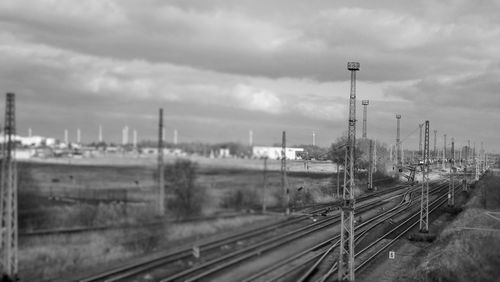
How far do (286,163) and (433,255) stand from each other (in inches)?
338

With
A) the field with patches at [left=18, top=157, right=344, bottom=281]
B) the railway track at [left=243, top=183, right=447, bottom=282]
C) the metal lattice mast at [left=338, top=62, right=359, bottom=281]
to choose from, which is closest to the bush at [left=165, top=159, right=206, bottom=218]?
the field with patches at [left=18, top=157, right=344, bottom=281]

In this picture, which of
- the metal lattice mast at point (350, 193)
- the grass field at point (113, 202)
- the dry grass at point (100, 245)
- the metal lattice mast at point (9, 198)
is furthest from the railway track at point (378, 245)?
the metal lattice mast at point (9, 198)

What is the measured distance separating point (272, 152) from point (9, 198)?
8.63 meters

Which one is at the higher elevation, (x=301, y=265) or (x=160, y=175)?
(x=160, y=175)

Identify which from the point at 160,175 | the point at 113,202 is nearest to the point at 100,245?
the point at 113,202

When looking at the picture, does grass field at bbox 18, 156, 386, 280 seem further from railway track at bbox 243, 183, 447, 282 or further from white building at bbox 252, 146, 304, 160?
railway track at bbox 243, 183, 447, 282

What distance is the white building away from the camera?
16.9 m

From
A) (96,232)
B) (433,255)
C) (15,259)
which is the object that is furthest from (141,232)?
(433,255)

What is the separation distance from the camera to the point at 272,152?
17.8m

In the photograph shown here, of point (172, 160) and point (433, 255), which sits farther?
point (433, 255)

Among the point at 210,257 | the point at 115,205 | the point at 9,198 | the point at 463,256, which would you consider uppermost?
the point at 9,198

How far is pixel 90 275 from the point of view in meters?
14.2

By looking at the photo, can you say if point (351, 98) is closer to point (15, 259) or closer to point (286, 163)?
point (286, 163)

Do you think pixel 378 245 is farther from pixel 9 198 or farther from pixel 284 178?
pixel 9 198
